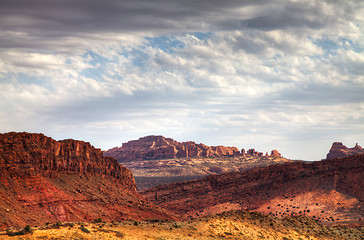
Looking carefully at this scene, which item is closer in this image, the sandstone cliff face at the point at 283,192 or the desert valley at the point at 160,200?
the desert valley at the point at 160,200

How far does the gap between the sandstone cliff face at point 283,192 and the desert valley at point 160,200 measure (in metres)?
0.20

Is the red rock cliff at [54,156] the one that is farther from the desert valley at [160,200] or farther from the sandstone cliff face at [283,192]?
the sandstone cliff face at [283,192]

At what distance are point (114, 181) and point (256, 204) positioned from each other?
30840 millimetres

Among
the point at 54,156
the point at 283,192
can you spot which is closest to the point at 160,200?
the point at 283,192

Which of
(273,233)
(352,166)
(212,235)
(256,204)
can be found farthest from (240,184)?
(212,235)

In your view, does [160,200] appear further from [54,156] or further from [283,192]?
[54,156]

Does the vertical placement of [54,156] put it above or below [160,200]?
above

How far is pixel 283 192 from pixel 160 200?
28.1 meters

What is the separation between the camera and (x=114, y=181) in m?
80.1

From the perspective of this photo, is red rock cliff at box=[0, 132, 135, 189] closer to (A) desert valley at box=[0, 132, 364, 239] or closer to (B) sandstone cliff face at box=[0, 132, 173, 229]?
(B) sandstone cliff face at box=[0, 132, 173, 229]

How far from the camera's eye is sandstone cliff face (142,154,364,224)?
82500 millimetres

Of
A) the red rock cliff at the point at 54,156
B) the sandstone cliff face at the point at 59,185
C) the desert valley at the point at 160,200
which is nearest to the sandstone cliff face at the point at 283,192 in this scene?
the desert valley at the point at 160,200

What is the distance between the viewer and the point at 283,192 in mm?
91688

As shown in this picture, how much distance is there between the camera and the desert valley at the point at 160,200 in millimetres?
42969
